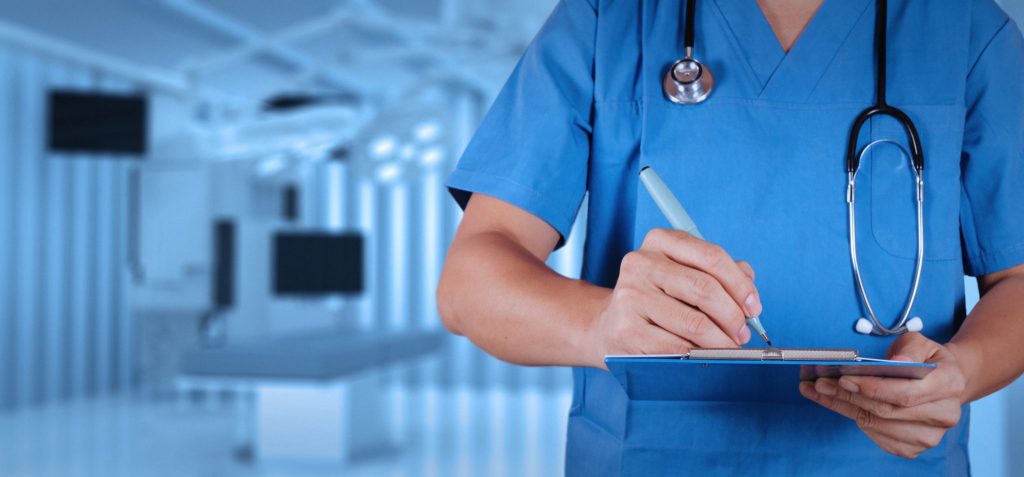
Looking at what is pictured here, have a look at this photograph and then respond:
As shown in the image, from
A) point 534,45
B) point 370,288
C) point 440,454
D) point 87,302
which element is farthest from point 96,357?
point 534,45

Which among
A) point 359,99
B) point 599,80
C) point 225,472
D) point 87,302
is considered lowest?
point 225,472

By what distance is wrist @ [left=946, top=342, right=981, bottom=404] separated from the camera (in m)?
0.73

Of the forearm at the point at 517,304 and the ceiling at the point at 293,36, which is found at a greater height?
the ceiling at the point at 293,36

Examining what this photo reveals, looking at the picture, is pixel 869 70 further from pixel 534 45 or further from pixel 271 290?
pixel 271 290

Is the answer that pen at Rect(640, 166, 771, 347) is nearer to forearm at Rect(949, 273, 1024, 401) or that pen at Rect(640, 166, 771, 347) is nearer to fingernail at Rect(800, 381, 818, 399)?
fingernail at Rect(800, 381, 818, 399)

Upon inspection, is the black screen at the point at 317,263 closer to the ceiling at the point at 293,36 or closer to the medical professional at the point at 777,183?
the ceiling at the point at 293,36

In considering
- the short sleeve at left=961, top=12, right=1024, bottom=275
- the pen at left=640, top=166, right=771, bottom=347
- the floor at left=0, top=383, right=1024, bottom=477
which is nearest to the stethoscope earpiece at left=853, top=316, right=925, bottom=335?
the short sleeve at left=961, top=12, right=1024, bottom=275

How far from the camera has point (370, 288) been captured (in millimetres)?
7008

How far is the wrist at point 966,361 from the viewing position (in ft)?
2.39

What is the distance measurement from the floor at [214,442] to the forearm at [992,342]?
9.82 ft

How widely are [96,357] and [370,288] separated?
194 centimetres

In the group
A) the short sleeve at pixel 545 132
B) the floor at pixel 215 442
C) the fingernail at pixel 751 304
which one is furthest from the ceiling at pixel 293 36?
the fingernail at pixel 751 304

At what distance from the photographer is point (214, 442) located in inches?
174

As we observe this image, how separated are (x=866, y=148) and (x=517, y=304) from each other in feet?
1.19
